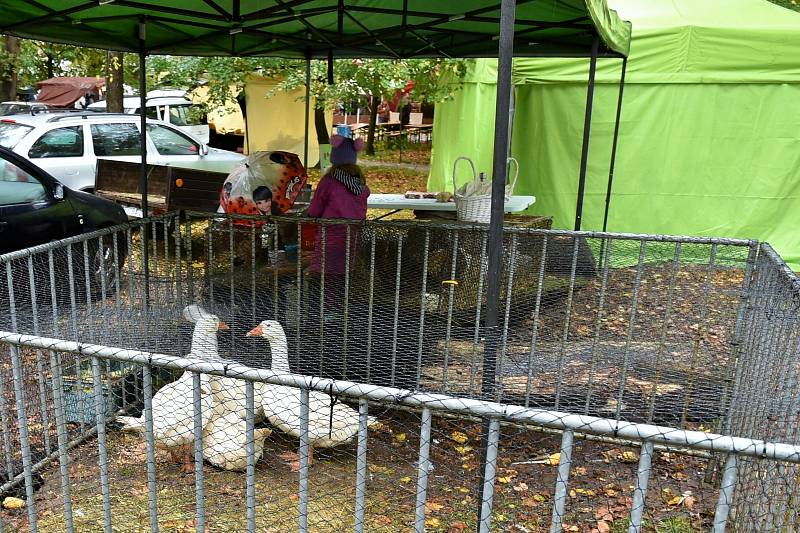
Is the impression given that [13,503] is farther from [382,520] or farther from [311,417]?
[382,520]

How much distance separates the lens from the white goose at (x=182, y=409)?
12.7 feet

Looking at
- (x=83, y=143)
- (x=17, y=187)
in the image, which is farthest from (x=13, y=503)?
(x=83, y=143)

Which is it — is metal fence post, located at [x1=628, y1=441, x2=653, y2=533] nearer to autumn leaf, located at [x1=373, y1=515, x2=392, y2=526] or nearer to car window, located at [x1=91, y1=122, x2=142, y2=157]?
autumn leaf, located at [x1=373, y1=515, x2=392, y2=526]

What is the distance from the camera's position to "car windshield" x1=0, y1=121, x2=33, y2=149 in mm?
10094

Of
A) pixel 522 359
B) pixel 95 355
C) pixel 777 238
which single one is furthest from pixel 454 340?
pixel 777 238

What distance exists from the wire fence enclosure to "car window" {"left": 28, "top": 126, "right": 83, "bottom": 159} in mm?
5620

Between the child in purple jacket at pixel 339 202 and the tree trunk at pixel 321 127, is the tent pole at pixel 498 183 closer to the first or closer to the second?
the child in purple jacket at pixel 339 202

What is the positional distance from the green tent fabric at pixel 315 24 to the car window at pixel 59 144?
3812 mm

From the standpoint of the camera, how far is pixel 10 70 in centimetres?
1307

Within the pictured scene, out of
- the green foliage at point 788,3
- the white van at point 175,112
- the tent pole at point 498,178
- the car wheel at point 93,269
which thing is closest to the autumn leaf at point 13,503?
the car wheel at point 93,269

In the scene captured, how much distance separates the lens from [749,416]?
3.46 meters

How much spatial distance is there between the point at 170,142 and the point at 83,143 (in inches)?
58.8

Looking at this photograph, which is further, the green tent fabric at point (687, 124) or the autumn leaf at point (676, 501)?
the green tent fabric at point (687, 124)

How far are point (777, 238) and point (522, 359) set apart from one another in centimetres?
614
